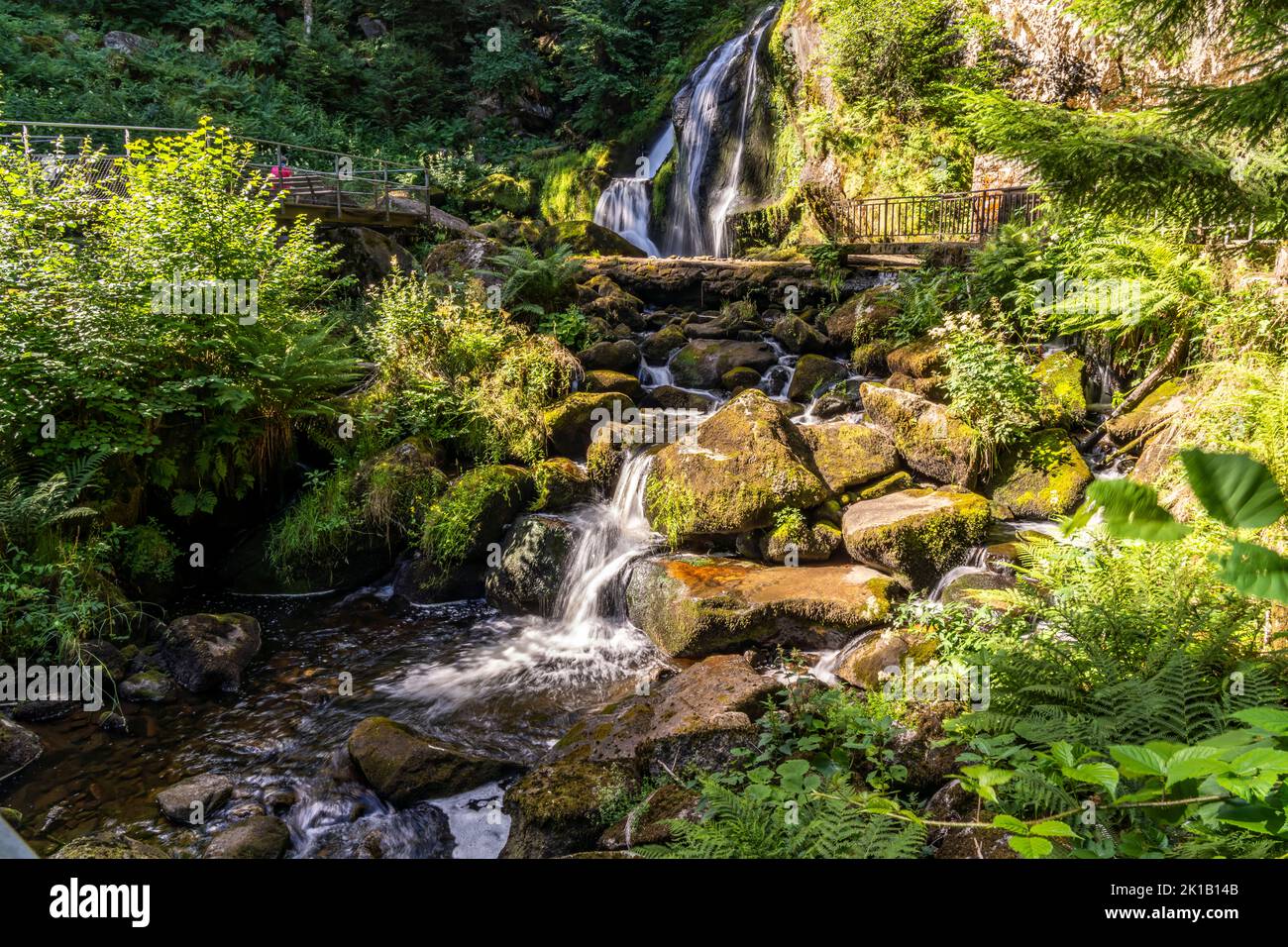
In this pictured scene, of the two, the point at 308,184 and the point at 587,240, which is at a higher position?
the point at 308,184

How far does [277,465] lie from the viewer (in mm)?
9258

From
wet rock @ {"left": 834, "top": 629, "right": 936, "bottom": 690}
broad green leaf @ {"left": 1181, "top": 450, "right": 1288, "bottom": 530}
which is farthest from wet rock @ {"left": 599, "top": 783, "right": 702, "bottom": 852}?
broad green leaf @ {"left": 1181, "top": 450, "right": 1288, "bottom": 530}

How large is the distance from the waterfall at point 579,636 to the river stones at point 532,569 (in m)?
0.12

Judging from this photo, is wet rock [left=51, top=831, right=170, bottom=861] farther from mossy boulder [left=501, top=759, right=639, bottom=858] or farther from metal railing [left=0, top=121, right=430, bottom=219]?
metal railing [left=0, top=121, right=430, bottom=219]

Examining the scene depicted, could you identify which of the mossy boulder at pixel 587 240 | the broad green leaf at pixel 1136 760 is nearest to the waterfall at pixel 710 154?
the mossy boulder at pixel 587 240

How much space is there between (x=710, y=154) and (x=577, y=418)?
14.5 m

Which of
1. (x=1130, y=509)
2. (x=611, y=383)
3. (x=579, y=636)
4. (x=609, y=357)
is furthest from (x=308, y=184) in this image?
(x=1130, y=509)

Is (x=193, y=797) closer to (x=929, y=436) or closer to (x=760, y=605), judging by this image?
(x=760, y=605)

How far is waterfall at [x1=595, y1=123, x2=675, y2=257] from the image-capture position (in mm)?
21594

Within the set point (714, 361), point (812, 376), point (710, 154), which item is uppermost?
point (710, 154)

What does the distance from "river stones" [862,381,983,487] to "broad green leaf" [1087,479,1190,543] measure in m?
7.19

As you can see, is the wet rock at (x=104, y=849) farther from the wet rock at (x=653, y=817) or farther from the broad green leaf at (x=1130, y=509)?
the broad green leaf at (x=1130, y=509)

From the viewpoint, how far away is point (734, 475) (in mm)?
8047
